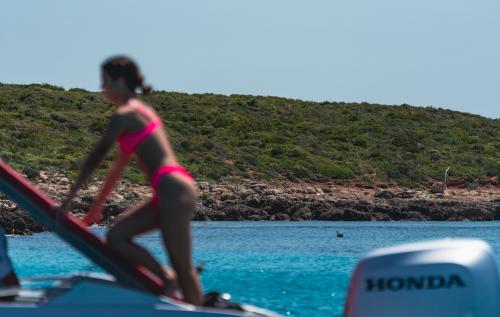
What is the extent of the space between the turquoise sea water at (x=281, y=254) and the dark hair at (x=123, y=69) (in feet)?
28.4

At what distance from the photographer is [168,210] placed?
6.81 metres

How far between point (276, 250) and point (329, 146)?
137 feet

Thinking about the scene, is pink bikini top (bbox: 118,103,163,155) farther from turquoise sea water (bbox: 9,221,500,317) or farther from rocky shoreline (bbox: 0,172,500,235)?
rocky shoreline (bbox: 0,172,500,235)

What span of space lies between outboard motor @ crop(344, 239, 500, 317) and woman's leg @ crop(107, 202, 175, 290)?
3.97 feet

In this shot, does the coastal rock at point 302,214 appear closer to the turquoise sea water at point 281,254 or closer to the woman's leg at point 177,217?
the turquoise sea water at point 281,254

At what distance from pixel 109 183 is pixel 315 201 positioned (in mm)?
53745

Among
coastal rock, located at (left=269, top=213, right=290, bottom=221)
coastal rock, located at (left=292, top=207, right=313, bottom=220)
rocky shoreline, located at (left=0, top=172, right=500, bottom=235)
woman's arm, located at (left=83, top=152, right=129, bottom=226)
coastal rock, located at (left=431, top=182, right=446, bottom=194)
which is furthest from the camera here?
coastal rock, located at (left=431, top=182, right=446, bottom=194)

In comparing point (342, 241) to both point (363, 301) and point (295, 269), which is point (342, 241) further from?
point (363, 301)

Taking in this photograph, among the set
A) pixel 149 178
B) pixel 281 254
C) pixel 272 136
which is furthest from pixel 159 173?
pixel 272 136

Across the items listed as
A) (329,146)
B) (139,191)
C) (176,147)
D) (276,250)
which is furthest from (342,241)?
(329,146)

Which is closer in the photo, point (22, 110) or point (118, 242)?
point (118, 242)

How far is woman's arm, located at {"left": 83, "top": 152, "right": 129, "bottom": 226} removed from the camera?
722 cm

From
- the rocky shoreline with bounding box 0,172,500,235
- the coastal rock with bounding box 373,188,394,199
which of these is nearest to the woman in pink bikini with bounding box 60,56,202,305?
the rocky shoreline with bounding box 0,172,500,235

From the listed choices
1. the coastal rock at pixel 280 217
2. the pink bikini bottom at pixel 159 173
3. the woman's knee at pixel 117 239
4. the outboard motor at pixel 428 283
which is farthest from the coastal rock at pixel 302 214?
the pink bikini bottom at pixel 159 173
